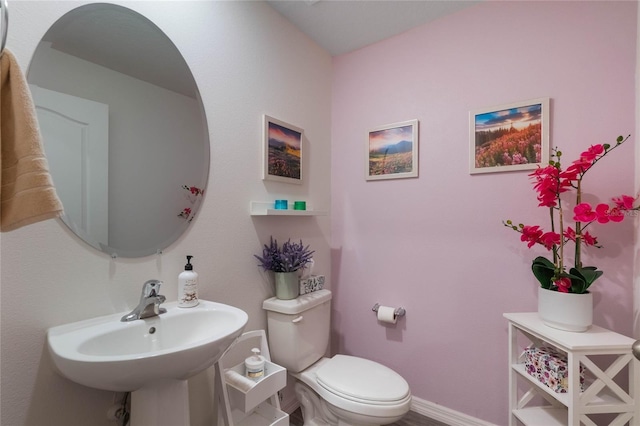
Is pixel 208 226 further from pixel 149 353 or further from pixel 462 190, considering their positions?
pixel 462 190

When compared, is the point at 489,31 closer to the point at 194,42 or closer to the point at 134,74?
the point at 194,42

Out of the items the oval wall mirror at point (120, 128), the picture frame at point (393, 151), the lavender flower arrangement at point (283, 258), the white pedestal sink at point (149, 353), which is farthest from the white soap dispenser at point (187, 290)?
the picture frame at point (393, 151)

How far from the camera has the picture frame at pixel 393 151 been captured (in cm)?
177

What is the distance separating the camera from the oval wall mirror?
2.93 feet

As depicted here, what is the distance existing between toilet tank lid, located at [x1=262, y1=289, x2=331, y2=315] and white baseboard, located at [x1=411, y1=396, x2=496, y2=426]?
90cm

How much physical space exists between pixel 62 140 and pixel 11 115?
1.05 ft

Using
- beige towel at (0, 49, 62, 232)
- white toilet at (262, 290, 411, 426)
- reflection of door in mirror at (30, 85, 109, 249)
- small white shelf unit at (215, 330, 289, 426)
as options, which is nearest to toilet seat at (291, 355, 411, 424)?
white toilet at (262, 290, 411, 426)

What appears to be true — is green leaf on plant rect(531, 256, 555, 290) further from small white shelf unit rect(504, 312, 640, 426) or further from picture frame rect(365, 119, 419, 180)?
picture frame rect(365, 119, 419, 180)

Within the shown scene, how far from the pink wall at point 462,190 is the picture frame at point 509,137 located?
0.04 meters

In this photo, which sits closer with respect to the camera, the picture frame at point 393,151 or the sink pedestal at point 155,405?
the sink pedestal at point 155,405

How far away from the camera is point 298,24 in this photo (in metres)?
1.76

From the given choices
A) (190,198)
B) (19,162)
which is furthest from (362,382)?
(19,162)

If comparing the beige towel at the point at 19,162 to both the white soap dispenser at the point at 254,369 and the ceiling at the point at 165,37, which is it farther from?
the white soap dispenser at the point at 254,369

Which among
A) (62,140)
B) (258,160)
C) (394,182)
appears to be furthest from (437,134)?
(62,140)
